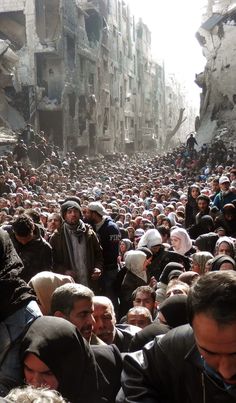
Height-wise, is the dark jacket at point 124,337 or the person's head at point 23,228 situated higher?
the person's head at point 23,228

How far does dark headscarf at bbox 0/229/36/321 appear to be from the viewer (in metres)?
2.37

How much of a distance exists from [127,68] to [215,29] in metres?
20.1

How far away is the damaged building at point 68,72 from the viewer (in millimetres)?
31797

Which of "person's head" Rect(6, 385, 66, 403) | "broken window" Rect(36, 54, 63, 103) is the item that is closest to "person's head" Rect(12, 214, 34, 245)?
"person's head" Rect(6, 385, 66, 403)

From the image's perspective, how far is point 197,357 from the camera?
174 centimetres

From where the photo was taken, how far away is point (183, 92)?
333ft

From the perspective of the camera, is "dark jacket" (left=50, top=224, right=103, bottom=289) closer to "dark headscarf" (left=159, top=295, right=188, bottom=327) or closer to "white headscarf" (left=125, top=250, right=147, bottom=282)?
"white headscarf" (left=125, top=250, right=147, bottom=282)

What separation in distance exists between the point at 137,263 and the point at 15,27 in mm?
31123

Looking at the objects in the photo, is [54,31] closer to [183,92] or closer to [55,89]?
[55,89]

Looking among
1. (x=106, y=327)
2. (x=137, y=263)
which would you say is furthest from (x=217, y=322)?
(x=137, y=263)

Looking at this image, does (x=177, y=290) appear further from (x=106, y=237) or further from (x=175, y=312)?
(x=106, y=237)

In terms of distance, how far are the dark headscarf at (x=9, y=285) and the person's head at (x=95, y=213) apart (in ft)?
11.4

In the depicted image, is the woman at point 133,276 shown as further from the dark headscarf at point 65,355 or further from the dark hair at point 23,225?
the dark headscarf at point 65,355

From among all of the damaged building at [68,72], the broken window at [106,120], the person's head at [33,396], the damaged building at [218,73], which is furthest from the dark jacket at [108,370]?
the broken window at [106,120]
